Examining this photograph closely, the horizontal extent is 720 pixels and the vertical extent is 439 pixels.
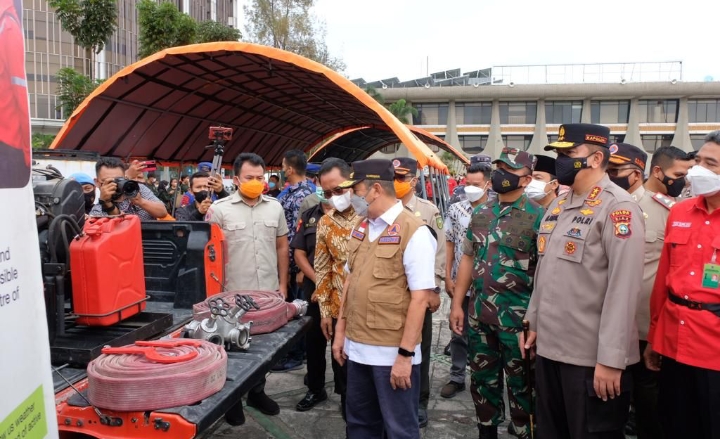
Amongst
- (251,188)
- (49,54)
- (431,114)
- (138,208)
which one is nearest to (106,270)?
(251,188)

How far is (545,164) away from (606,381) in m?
1.97

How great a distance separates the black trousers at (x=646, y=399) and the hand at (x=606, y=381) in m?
1.14

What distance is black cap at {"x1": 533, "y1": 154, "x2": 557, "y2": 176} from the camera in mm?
3984

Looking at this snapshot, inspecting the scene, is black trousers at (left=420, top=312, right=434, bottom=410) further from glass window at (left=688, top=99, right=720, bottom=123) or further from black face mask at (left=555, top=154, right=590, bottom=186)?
glass window at (left=688, top=99, right=720, bottom=123)

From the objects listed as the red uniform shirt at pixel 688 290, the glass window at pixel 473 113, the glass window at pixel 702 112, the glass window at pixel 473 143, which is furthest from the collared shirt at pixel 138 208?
the glass window at pixel 702 112

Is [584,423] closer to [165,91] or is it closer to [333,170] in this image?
[333,170]

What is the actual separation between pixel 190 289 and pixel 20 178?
2.47 metres

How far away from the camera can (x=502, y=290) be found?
11.5 ft

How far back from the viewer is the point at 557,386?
2867 millimetres

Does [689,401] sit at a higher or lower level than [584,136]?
lower

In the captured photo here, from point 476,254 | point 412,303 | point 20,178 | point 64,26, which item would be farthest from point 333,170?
point 64,26

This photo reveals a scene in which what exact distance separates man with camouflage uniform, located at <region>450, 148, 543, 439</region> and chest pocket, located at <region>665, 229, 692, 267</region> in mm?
805

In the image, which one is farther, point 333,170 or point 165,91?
point 165,91

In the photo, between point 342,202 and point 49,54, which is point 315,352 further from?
point 49,54
